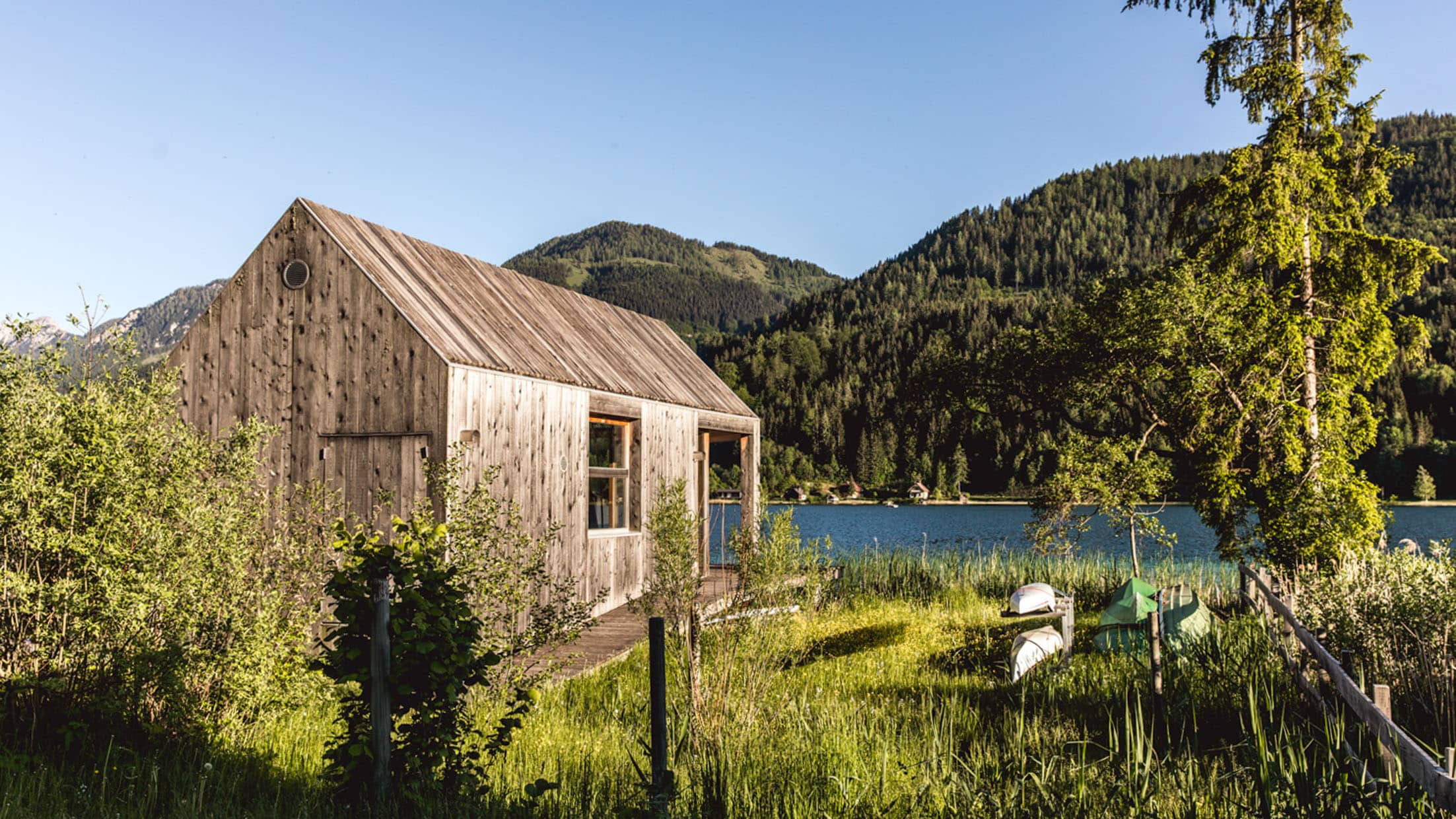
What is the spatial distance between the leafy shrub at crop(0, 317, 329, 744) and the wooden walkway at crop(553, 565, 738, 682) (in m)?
2.40

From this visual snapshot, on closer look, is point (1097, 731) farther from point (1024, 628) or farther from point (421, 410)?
point (421, 410)

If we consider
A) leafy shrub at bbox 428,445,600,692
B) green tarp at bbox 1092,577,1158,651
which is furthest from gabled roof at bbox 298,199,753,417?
green tarp at bbox 1092,577,1158,651

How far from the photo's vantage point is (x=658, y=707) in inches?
166

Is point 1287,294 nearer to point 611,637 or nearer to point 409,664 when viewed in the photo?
point 611,637

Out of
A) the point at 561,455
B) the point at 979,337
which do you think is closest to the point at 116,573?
the point at 561,455

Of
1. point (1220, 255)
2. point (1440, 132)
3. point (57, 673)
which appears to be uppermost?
point (1440, 132)

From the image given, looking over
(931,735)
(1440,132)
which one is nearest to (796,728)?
(931,735)

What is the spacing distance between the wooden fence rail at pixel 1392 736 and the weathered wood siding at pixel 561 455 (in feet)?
17.7

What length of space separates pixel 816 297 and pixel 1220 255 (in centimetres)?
9677

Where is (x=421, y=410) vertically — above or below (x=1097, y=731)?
above

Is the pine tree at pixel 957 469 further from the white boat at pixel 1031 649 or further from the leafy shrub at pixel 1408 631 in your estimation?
the leafy shrub at pixel 1408 631

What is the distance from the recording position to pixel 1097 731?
6.39 metres

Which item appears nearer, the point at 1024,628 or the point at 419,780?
the point at 419,780

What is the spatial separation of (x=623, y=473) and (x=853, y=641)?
336 centimetres
